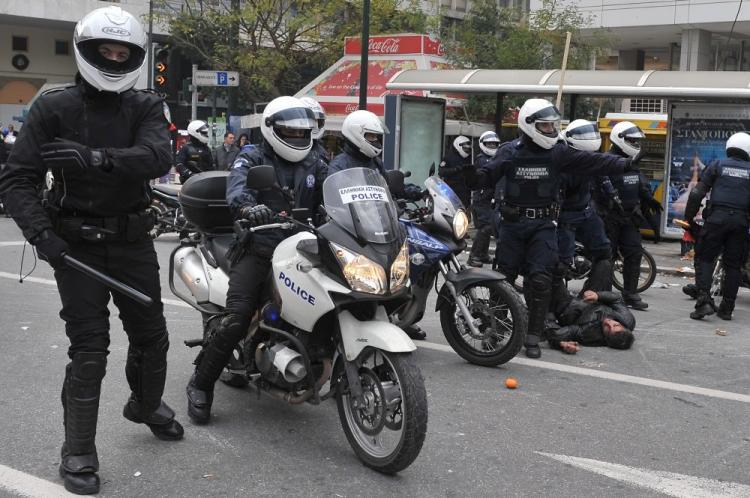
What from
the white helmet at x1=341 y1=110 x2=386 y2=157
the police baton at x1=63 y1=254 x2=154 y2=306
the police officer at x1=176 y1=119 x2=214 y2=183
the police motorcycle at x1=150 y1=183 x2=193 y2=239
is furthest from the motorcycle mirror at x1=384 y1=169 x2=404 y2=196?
the police officer at x1=176 y1=119 x2=214 y2=183

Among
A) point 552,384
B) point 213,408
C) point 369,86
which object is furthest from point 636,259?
point 369,86

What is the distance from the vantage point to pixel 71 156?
374cm

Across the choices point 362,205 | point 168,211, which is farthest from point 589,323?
point 168,211

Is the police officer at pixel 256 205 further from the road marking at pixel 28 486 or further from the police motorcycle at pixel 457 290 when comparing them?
the police motorcycle at pixel 457 290

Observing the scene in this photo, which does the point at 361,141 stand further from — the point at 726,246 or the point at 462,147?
the point at 462,147

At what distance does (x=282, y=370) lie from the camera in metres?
4.51

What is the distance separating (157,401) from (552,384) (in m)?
2.69

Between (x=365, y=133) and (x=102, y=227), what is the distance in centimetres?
272

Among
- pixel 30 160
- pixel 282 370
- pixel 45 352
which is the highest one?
pixel 30 160

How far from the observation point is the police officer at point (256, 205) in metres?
4.79

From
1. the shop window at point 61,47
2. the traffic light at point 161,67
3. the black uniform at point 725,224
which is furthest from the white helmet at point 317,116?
the shop window at point 61,47

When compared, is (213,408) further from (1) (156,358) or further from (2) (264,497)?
(2) (264,497)

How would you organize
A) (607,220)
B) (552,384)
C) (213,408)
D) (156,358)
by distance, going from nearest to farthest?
(156,358) → (213,408) → (552,384) → (607,220)

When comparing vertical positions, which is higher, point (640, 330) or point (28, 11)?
point (28, 11)
